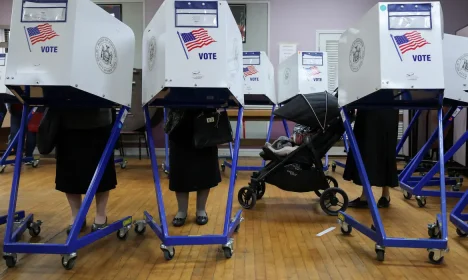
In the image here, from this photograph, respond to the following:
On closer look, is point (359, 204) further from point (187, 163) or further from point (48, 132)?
point (48, 132)

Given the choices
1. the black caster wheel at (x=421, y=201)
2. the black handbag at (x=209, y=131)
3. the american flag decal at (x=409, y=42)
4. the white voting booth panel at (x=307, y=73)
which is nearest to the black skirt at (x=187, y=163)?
the black handbag at (x=209, y=131)

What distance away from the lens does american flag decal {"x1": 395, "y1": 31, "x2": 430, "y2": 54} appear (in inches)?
70.1

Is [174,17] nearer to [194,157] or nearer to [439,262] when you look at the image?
[194,157]

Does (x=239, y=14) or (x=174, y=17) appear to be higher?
(x=239, y=14)

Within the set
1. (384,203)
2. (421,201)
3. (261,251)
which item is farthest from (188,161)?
(421,201)

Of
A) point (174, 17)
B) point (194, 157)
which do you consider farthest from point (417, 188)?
point (174, 17)

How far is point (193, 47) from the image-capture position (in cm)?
176

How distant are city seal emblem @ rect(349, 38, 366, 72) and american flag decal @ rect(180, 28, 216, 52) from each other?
0.77m

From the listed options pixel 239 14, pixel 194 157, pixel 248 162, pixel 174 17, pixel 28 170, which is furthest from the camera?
pixel 239 14

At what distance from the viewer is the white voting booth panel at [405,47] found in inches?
69.2

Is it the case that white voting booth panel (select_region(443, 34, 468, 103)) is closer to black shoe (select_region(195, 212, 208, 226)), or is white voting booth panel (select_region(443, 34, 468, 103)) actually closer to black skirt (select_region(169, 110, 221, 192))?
black skirt (select_region(169, 110, 221, 192))

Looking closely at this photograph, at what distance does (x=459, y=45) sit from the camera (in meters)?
2.91

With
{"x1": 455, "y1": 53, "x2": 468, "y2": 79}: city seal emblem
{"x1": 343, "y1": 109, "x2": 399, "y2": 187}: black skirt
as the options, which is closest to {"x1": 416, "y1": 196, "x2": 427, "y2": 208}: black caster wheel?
{"x1": 343, "y1": 109, "x2": 399, "y2": 187}: black skirt

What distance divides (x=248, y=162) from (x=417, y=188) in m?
2.93
